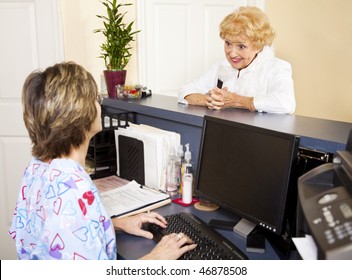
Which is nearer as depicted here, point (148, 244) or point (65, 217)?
point (65, 217)

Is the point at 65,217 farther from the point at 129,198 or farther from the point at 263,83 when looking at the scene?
the point at 263,83

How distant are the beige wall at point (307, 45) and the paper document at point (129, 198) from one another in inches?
56.5

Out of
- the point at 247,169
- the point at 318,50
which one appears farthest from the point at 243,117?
the point at 318,50

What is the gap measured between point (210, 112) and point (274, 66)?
56cm

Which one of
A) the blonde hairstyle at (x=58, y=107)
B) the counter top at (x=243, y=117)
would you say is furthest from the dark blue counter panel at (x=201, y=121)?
the blonde hairstyle at (x=58, y=107)

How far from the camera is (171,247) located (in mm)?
1209

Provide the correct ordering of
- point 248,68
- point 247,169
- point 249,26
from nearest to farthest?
point 247,169, point 249,26, point 248,68

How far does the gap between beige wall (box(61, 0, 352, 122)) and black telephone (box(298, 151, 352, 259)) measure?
2332 millimetres

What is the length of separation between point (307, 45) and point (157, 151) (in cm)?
227

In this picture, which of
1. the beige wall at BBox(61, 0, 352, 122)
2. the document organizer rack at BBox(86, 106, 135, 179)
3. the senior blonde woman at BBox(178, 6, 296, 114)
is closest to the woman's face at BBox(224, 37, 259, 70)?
the senior blonde woman at BBox(178, 6, 296, 114)
